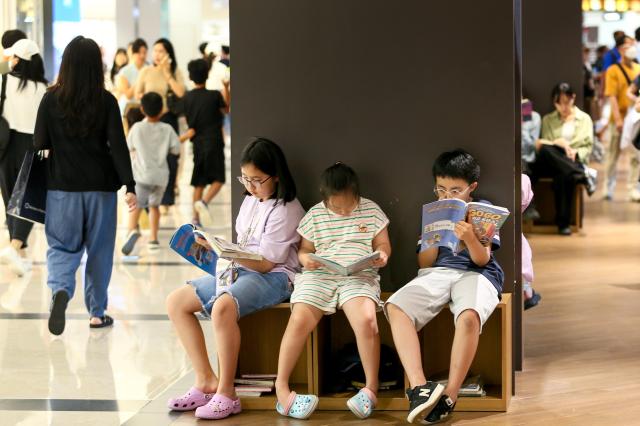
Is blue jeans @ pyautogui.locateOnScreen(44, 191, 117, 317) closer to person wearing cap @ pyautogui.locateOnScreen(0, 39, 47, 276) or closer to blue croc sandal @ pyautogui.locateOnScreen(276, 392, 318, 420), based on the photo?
person wearing cap @ pyautogui.locateOnScreen(0, 39, 47, 276)

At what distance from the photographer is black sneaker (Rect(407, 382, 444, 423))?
4388mm

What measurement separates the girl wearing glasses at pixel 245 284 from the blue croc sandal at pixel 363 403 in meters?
0.49

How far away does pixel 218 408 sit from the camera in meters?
4.70

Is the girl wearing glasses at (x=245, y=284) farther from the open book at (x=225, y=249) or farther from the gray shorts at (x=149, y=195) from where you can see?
the gray shorts at (x=149, y=195)

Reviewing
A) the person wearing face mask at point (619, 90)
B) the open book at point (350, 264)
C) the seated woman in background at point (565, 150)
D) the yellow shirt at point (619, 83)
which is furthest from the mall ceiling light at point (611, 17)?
the open book at point (350, 264)

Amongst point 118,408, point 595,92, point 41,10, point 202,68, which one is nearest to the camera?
point 118,408

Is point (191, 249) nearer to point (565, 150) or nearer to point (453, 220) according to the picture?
point (453, 220)

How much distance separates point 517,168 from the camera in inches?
199

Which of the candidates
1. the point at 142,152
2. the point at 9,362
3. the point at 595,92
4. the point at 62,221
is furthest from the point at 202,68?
the point at 595,92

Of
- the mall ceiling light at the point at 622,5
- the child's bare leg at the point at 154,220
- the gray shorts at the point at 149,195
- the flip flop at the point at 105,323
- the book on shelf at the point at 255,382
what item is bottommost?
the flip flop at the point at 105,323

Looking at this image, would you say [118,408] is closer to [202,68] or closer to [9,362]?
[9,362]

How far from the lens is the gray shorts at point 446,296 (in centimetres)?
459

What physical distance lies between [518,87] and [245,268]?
1421 millimetres

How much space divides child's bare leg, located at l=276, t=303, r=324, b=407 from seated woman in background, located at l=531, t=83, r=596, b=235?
6293 mm
